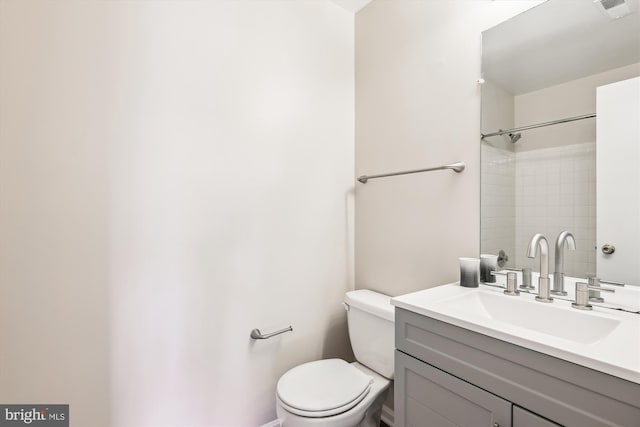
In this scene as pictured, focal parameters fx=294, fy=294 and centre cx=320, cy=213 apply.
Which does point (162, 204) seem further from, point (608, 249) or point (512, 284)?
point (608, 249)

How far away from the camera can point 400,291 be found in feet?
5.25

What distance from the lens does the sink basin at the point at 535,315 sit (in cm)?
86

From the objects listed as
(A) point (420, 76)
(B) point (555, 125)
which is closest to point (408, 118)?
(A) point (420, 76)

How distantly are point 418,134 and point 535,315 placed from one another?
941mm

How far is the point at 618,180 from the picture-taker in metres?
0.95

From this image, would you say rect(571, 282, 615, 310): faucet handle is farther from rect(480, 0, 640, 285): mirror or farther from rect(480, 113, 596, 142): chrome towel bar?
rect(480, 113, 596, 142): chrome towel bar

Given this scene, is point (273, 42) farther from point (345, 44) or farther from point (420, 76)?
point (420, 76)

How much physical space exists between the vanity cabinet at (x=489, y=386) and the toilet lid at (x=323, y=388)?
250 mm

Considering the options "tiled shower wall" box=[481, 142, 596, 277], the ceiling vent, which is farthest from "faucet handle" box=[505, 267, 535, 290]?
the ceiling vent

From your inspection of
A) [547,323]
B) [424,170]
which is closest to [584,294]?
[547,323]

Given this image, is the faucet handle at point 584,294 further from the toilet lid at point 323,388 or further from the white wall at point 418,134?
the toilet lid at point 323,388

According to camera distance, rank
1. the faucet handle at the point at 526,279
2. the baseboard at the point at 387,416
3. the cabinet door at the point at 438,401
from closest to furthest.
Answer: the cabinet door at the point at 438,401 → the faucet handle at the point at 526,279 → the baseboard at the point at 387,416

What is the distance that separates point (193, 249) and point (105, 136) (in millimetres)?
553

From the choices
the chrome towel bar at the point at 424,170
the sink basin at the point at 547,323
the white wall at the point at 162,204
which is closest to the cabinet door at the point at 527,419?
the sink basin at the point at 547,323
